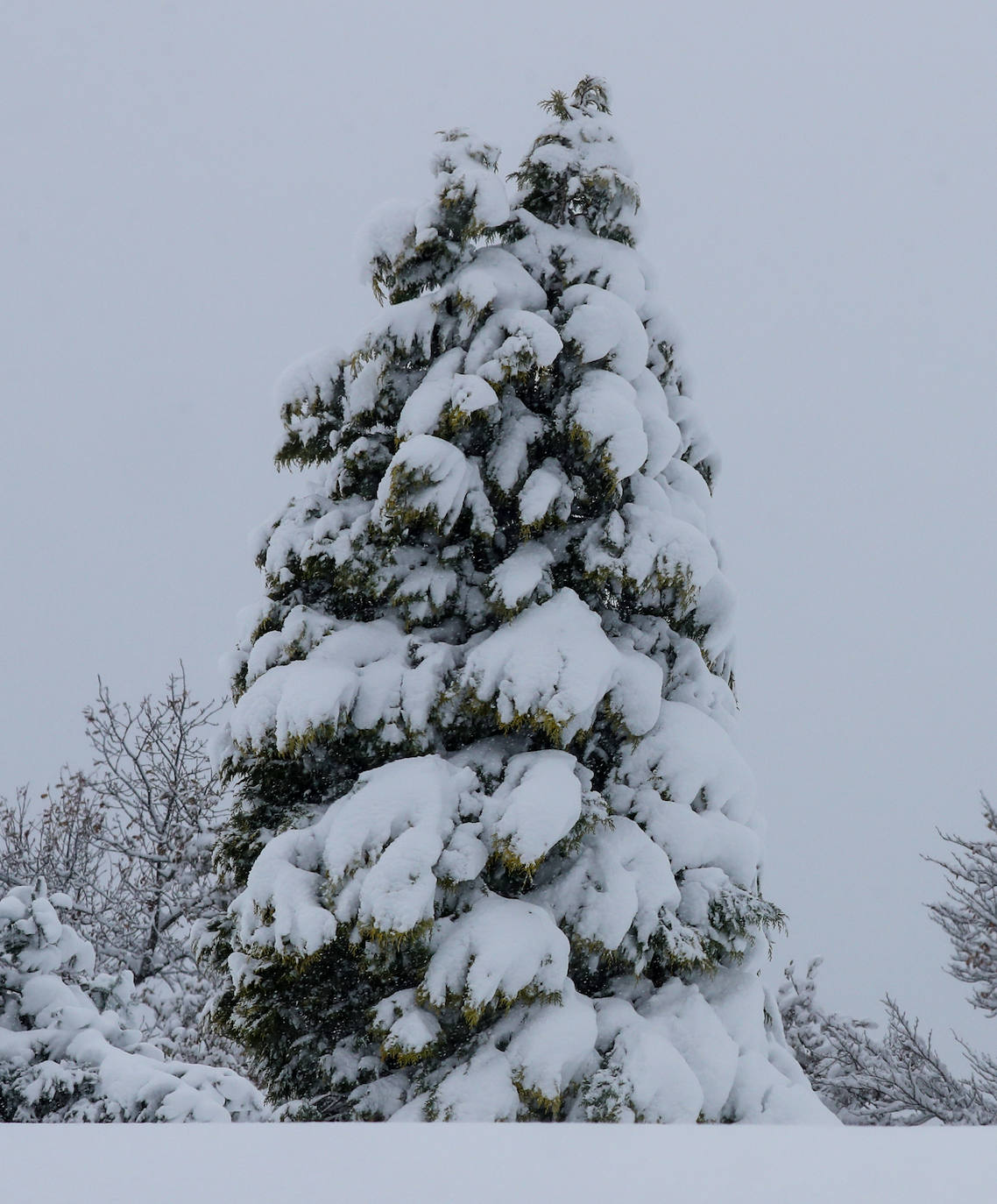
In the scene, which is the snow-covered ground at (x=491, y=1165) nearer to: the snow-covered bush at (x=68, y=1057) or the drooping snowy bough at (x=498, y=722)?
the drooping snowy bough at (x=498, y=722)

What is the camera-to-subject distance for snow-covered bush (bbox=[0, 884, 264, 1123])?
5.29m

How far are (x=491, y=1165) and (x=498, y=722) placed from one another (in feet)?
14.1

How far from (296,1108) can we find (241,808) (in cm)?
171

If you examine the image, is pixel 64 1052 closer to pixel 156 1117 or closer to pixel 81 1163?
pixel 156 1117

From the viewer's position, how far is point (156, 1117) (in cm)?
514

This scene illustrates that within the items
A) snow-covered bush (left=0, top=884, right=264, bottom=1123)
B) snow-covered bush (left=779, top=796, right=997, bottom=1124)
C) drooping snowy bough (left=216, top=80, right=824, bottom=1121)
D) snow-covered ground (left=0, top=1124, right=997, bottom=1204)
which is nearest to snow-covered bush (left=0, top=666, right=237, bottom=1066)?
snow-covered bush (left=0, top=884, right=264, bottom=1123)

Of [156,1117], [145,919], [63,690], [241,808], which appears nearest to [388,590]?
[241,808]

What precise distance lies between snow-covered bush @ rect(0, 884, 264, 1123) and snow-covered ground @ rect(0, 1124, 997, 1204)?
4316mm

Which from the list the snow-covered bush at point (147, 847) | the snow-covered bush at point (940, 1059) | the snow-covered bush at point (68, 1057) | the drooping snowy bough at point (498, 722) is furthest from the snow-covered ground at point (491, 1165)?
the snow-covered bush at point (147, 847)

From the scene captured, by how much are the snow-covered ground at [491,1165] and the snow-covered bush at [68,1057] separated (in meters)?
4.32

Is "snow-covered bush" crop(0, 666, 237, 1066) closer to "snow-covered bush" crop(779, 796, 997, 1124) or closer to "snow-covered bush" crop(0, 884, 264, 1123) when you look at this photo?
"snow-covered bush" crop(0, 884, 264, 1123)

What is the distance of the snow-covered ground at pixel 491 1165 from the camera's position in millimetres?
1154

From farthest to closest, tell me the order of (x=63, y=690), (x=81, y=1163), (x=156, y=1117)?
(x=63, y=690)
(x=156, y=1117)
(x=81, y=1163)

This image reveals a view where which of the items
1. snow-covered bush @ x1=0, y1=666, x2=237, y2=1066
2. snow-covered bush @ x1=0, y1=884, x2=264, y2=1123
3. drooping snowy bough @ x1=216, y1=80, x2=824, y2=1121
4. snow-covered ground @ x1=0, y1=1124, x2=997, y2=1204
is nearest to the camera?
snow-covered ground @ x1=0, y1=1124, x2=997, y2=1204
